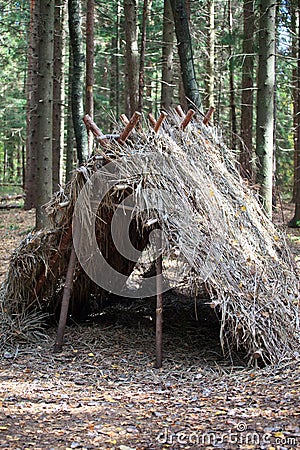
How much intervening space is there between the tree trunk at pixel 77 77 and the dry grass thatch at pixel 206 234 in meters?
3.26

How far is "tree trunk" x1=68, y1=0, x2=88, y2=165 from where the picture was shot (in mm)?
9448

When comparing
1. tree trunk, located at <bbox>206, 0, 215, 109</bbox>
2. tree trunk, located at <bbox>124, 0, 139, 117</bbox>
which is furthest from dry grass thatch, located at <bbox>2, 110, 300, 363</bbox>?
tree trunk, located at <bbox>206, 0, 215, 109</bbox>

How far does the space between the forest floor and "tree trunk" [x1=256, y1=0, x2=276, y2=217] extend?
2298 mm

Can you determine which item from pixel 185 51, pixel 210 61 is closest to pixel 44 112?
pixel 185 51

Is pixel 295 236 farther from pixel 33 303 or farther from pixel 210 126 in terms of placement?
pixel 33 303

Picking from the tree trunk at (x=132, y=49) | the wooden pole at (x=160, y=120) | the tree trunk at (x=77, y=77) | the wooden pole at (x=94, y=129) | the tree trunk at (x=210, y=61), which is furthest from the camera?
the tree trunk at (x=210, y=61)

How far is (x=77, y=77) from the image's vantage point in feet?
31.7

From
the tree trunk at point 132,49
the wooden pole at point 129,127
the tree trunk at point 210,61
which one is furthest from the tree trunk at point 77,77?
the tree trunk at point 210,61

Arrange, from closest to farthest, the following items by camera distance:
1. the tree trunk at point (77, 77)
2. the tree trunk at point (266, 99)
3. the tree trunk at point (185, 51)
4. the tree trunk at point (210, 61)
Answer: the tree trunk at point (266, 99), the tree trunk at point (185, 51), the tree trunk at point (77, 77), the tree trunk at point (210, 61)

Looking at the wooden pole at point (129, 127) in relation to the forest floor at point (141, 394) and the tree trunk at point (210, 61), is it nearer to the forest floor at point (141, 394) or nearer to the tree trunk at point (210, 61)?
the forest floor at point (141, 394)

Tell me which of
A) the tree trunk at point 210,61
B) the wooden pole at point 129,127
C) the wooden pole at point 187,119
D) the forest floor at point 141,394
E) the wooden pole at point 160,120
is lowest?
the forest floor at point 141,394

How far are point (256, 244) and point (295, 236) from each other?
5956 mm

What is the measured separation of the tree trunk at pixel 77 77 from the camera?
945cm

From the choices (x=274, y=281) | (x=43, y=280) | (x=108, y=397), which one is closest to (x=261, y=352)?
(x=274, y=281)
